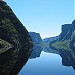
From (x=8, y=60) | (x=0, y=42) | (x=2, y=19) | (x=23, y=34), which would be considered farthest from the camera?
(x=23, y=34)

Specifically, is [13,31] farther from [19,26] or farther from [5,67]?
[5,67]

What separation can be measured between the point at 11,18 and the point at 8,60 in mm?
35454

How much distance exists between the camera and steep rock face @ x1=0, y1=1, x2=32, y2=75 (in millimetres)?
41522

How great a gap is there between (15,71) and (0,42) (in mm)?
11322

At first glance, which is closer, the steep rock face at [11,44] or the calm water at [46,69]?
the steep rock face at [11,44]

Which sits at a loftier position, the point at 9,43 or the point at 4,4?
the point at 4,4

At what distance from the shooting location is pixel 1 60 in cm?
4006

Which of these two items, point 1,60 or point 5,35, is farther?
point 5,35

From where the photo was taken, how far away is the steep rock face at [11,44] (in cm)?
4152

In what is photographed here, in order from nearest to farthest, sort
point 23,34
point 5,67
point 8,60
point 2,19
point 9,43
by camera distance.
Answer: point 5,67 < point 8,60 < point 9,43 < point 2,19 < point 23,34

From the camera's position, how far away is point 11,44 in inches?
2320

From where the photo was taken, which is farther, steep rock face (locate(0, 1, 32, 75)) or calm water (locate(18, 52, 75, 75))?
calm water (locate(18, 52, 75, 75))

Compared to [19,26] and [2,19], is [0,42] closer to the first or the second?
[2,19]

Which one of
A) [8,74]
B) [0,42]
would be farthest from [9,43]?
[8,74]
